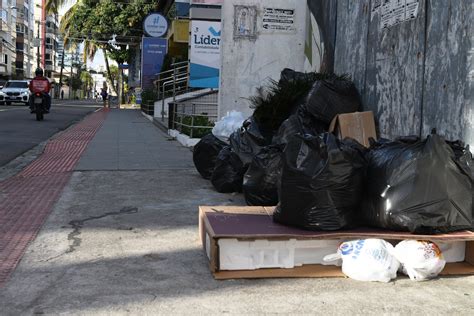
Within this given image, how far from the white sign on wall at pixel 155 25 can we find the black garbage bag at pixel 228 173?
2160 cm

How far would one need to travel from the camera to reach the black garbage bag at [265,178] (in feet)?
17.0

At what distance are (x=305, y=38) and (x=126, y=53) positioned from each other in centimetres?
3802

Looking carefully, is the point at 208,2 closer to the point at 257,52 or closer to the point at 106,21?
the point at 257,52

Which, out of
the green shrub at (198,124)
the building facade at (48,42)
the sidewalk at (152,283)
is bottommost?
the sidewalk at (152,283)

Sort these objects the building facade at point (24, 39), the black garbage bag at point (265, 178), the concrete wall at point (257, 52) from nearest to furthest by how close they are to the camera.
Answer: the black garbage bag at point (265, 178) < the concrete wall at point (257, 52) < the building facade at point (24, 39)

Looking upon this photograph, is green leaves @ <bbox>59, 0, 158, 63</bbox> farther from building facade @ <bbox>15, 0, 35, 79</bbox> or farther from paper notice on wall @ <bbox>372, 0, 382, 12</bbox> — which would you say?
building facade @ <bbox>15, 0, 35, 79</bbox>

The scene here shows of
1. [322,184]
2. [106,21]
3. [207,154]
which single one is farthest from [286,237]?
[106,21]

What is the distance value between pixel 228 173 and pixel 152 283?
2918 mm

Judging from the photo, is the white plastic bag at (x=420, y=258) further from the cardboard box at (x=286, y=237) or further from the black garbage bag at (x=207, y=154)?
the black garbage bag at (x=207, y=154)

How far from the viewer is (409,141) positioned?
13.8 ft

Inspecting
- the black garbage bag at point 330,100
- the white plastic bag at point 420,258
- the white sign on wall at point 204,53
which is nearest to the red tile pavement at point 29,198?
the white plastic bag at point 420,258

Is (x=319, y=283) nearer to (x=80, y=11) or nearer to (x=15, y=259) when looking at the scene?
(x=15, y=259)

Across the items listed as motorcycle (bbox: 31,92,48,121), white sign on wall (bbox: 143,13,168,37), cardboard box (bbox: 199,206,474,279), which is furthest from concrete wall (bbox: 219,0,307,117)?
white sign on wall (bbox: 143,13,168,37)

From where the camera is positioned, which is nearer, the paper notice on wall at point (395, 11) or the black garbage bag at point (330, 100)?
the paper notice on wall at point (395, 11)
